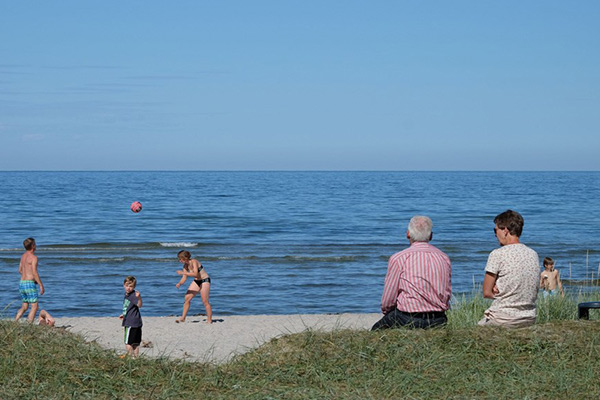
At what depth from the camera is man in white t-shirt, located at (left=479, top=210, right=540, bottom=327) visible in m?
6.72

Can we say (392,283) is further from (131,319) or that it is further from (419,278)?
(131,319)

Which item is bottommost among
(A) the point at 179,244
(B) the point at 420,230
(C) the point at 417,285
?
(A) the point at 179,244

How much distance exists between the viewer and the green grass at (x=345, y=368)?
5.52 meters

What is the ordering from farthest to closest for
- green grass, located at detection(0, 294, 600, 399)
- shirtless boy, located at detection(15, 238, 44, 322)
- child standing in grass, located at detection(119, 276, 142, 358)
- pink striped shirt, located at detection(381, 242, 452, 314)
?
shirtless boy, located at detection(15, 238, 44, 322)
child standing in grass, located at detection(119, 276, 142, 358)
pink striped shirt, located at detection(381, 242, 452, 314)
green grass, located at detection(0, 294, 600, 399)

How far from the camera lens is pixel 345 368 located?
608 cm

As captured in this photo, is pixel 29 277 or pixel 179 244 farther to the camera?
pixel 179 244

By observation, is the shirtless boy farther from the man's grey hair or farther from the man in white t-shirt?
the man in white t-shirt

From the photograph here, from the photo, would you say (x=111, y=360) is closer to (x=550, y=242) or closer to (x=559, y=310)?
(x=559, y=310)

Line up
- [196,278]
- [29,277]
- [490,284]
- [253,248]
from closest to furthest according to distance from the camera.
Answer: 1. [490,284]
2. [29,277]
3. [196,278]
4. [253,248]

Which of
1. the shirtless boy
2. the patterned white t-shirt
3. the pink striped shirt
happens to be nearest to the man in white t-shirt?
the patterned white t-shirt

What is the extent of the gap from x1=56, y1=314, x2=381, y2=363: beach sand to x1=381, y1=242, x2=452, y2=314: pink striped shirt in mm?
3761

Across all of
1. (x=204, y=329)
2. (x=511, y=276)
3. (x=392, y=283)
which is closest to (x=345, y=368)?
(x=392, y=283)

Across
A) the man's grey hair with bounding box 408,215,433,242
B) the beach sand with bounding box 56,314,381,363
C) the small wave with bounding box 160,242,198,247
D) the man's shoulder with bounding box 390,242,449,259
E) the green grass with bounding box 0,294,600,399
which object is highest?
the man's grey hair with bounding box 408,215,433,242

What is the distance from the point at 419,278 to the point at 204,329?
6823mm
